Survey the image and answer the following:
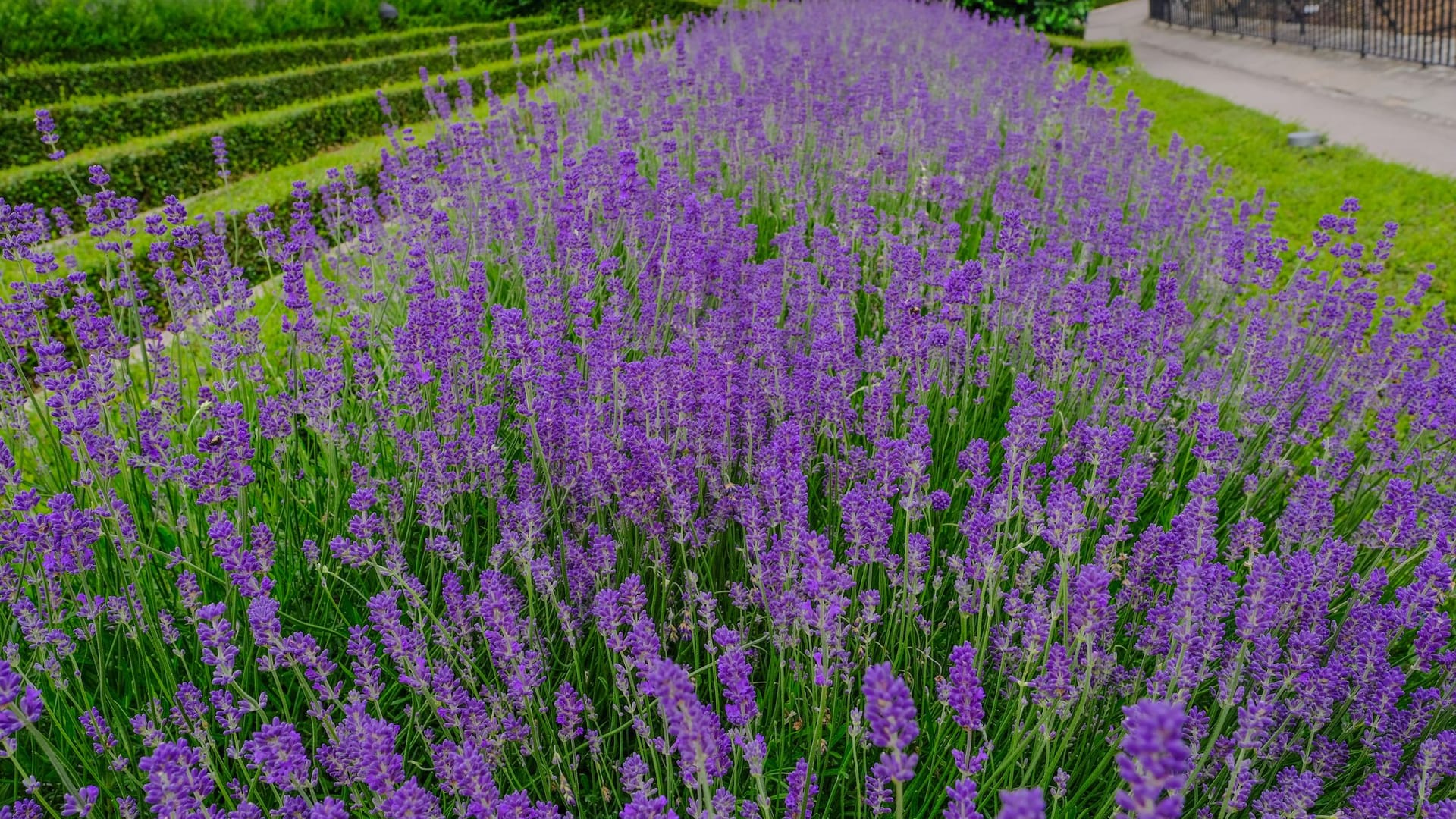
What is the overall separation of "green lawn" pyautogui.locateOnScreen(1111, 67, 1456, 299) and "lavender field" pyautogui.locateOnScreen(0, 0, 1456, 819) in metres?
2.64

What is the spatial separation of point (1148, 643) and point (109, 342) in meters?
2.89

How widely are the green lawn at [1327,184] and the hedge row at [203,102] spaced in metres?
7.36

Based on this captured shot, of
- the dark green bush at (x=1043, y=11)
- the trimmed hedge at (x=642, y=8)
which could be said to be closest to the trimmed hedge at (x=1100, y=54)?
the dark green bush at (x=1043, y=11)

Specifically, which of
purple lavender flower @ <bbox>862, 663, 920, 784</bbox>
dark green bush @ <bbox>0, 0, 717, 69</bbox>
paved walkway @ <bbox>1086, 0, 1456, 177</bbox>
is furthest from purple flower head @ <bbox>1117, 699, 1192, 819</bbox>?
dark green bush @ <bbox>0, 0, 717, 69</bbox>

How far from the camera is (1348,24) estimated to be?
13.5 metres

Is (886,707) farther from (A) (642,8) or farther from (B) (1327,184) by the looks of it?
(A) (642,8)

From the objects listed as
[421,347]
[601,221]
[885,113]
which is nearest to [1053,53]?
[885,113]

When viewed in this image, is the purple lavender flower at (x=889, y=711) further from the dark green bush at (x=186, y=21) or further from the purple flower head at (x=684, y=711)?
the dark green bush at (x=186, y=21)

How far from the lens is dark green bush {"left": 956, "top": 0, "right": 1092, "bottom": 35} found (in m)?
15.3

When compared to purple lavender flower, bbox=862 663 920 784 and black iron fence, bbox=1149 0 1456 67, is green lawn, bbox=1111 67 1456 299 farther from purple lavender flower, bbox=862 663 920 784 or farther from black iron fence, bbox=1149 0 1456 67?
purple lavender flower, bbox=862 663 920 784

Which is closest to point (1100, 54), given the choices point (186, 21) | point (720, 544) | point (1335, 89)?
point (1335, 89)

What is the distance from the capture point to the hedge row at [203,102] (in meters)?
8.04

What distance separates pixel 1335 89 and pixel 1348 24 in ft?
13.8

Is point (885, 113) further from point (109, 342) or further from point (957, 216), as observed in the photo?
point (109, 342)
